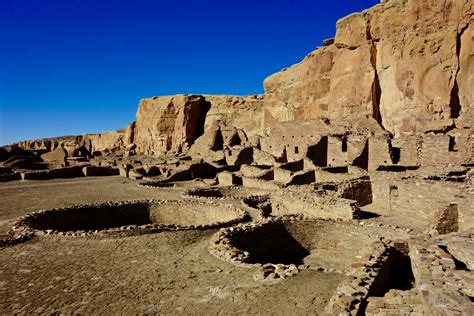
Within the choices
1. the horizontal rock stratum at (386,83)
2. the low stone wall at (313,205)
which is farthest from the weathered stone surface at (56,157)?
the low stone wall at (313,205)

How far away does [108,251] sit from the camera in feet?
33.5

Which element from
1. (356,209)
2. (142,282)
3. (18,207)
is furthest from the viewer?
(18,207)

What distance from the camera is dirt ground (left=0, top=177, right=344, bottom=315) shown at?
6530mm

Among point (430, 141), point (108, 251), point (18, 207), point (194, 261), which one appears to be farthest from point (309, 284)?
point (18, 207)

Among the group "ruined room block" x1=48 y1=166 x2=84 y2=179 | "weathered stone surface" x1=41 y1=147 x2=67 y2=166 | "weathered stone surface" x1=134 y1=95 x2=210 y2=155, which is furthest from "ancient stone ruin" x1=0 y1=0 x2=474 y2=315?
"weathered stone surface" x1=134 y1=95 x2=210 y2=155

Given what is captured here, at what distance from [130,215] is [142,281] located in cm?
908

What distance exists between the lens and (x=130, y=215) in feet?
54.3

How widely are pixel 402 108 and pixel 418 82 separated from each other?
6.77 feet

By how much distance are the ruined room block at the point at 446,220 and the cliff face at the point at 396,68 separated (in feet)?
45.0

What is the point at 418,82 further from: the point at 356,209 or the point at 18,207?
the point at 18,207

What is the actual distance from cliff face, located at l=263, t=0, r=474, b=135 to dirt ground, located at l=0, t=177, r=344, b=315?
61.3 ft

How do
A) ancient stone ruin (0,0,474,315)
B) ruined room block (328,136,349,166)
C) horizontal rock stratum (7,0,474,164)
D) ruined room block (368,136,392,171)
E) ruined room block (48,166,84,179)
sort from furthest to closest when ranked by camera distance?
ruined room block (48,166,84,179), ruined room block (328,136,349,166), horizontal rock stratum (7,0,474,164), ruined room block (368,136,392,171), ancient stone ruin (0,0,474,315)

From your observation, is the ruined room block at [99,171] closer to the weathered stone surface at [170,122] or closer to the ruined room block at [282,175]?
the ruined room block at [282,175]

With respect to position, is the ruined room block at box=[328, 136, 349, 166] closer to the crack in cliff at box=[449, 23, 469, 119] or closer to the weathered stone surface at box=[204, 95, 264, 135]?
the crack in cliff at box=[449, 23, 469, 119]
